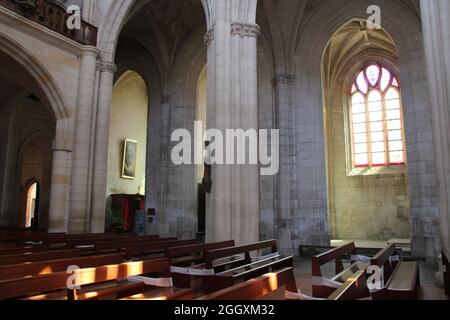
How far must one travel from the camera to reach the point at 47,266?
12.5 ft

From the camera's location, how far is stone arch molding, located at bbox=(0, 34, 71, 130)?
954 cm

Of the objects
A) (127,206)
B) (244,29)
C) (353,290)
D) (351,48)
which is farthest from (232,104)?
(351,48)

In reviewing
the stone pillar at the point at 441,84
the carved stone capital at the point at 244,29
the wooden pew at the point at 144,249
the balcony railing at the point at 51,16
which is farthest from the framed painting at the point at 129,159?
the stone pillar at the point at 441,84

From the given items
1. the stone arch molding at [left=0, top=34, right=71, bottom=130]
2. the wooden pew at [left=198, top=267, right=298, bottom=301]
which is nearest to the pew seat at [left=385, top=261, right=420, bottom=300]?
the wooden pew at [left=198, top=267, right=298, bottom=301]

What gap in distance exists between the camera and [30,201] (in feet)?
71.0

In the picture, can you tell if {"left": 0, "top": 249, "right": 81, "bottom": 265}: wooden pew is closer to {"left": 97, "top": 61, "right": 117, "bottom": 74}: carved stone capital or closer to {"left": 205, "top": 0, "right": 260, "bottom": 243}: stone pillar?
{"left": 205, "top": 0, "right": 260, "bottom": 243}: stone pillar

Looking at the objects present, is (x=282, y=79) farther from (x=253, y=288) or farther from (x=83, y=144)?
(x=253, y=288)

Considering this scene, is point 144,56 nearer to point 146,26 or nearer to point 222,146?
point 146,26

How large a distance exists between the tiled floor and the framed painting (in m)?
14.3

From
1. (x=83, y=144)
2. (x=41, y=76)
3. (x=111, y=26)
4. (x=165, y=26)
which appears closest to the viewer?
(x=41, y=76)

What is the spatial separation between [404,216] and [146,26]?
15426 millimetres

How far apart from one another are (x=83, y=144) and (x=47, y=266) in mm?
7583

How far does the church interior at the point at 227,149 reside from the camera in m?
4.45

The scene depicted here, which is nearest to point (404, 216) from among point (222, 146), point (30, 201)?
point (222, 146)
